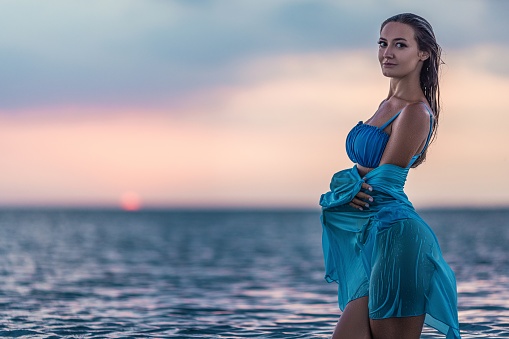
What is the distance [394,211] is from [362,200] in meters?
0.22

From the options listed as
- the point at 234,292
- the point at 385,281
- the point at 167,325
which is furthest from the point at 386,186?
the point at 234,292

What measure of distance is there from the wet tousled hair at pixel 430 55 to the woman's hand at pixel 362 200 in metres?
0.42

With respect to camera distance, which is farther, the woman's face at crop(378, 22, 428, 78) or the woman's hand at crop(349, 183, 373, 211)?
the woman's face at crop(378, 22, 428, 78)

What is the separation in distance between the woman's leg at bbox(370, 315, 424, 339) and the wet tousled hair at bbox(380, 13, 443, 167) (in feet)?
3.18

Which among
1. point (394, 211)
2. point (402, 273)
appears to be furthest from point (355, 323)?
point (394, 211)

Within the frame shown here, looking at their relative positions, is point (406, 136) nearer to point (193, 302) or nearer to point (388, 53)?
point (388, 53)

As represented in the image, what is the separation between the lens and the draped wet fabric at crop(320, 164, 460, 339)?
4547mm

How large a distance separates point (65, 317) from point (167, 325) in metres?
1.84

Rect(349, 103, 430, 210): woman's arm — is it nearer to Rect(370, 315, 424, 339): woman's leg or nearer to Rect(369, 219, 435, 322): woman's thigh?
Rect(369, 219, 435, 322): woman's thigh

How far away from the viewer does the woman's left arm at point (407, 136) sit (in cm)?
455

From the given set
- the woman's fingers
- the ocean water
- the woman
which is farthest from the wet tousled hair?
the ocean water

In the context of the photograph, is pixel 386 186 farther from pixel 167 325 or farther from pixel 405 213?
pixel 167 325

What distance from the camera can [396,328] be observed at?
4.57 metres

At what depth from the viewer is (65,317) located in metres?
11.0
